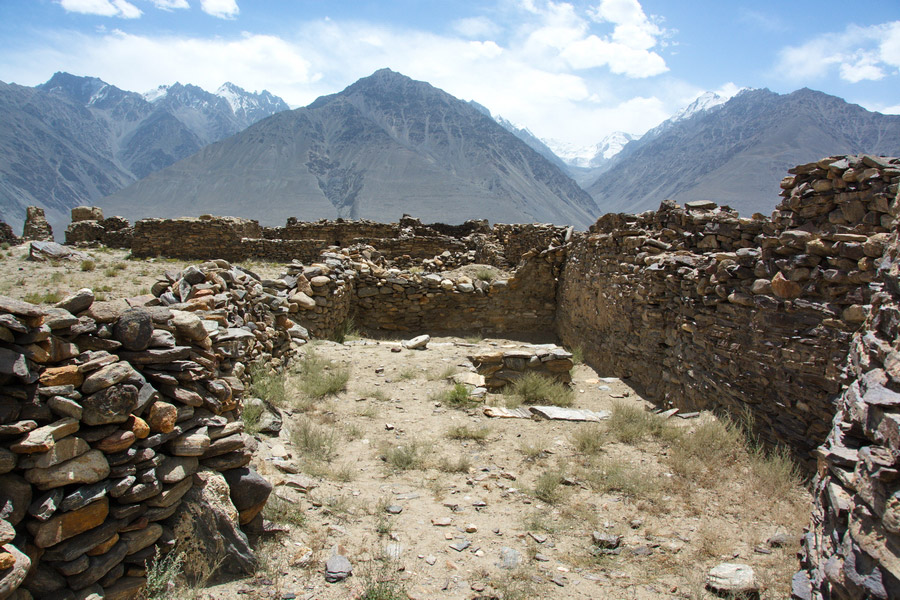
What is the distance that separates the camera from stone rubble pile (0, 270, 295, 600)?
2.30 m

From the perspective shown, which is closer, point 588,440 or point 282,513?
point 282,513

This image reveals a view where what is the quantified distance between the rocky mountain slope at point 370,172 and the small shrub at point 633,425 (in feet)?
200

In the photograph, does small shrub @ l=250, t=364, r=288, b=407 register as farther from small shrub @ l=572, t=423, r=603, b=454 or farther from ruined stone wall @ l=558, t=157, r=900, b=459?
ruined stone wall @ l=558, t=157, r=900, b=459

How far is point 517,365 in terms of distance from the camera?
760cm

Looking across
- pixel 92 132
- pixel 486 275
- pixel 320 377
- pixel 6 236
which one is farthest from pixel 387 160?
pixel 92 132

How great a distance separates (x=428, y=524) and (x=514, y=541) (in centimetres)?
66

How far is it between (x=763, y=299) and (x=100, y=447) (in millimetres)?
5827

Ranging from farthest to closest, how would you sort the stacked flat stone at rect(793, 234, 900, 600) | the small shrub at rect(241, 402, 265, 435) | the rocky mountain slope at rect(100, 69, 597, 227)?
the rocky mountain slope at rect(100, 69, 597, 227) < the small shrub at rect(241, 402, 265, 435) < the stacked flat stone at rect(793, 234, 900, 600)

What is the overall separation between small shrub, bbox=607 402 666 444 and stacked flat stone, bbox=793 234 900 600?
244 cm

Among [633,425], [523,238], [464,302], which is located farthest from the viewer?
[523,238]

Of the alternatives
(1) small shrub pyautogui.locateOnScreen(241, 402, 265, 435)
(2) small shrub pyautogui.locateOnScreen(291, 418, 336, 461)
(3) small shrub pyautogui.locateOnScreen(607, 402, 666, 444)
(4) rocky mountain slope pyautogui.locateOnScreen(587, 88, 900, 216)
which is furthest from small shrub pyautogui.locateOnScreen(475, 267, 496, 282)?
(4) rocky mountain slope pyautogui.locateOnScreen(587, 88, 900, 216)

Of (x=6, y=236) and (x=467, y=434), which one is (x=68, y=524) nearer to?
(x=467, y=434)

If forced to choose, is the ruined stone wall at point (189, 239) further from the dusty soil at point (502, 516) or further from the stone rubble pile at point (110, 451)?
the stone rubble pile at point (110, 451)

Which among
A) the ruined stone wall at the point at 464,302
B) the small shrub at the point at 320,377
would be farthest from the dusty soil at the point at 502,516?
the ruined stone wall at the point at 464,302
